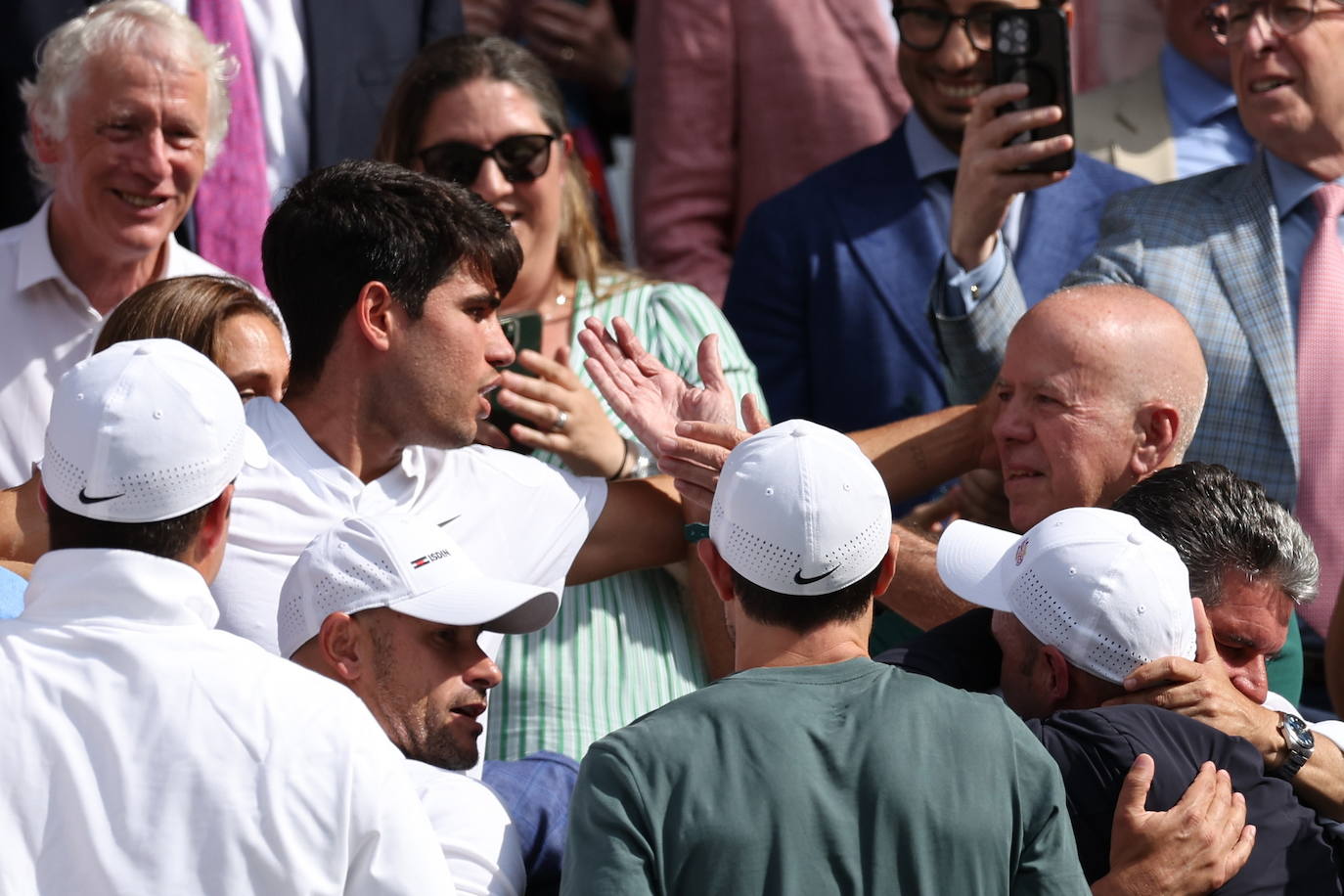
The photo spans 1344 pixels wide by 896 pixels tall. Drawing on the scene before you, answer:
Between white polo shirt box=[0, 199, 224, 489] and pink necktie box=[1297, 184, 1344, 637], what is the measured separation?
2.59 metres

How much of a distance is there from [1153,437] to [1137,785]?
4.32 ft

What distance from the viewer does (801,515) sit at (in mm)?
2734

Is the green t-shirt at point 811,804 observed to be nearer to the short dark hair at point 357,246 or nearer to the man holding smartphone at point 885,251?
the short dark hair at point 357,246

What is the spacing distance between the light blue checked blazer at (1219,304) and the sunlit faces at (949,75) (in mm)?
528

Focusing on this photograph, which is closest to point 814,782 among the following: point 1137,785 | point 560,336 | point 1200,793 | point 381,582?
point 1137,785

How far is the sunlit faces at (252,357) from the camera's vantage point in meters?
3.95

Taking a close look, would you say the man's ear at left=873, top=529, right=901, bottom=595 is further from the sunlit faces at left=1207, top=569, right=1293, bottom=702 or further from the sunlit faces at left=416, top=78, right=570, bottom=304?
the sunlit faces at left=416, top=78, right=570, bottom=304

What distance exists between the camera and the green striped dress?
155 inches

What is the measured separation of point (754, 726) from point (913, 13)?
2889mm

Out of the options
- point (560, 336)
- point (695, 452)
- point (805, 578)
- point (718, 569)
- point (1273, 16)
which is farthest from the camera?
point (1273, 16)

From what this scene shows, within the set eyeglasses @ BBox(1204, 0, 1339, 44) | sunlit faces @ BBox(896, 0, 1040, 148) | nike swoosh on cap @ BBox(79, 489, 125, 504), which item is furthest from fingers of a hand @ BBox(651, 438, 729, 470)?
eyeglasses @ BBox(1204, 0, 1339, 44)

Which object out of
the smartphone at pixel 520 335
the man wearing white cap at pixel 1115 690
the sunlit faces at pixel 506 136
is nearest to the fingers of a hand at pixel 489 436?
the smartphone at pixel 520 335

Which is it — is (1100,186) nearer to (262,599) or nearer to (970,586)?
(970,586)

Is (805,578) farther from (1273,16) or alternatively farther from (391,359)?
(1273,16)
